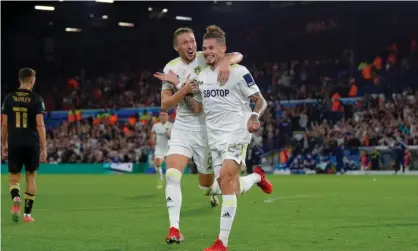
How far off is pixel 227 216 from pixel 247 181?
2.03 metres

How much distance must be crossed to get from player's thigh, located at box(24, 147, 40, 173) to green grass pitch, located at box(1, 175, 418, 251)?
0.82 meters

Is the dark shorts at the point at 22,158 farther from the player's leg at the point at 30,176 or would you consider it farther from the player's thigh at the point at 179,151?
the player's thigh at the point at 179,151

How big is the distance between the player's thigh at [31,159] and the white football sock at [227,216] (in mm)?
4731

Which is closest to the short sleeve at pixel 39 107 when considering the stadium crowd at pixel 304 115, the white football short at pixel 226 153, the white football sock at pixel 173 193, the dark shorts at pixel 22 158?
the dark shorts at pixel 22 158

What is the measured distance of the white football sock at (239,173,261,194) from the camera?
30.4 feet

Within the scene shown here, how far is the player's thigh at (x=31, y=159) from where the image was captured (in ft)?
37.3

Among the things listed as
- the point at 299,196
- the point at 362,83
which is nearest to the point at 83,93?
the point at 362,83

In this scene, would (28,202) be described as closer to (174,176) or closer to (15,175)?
(15,175)

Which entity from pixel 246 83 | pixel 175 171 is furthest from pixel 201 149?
pixel 246 83

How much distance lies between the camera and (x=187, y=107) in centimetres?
845

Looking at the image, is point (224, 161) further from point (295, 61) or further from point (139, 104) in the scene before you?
point (139, 104)

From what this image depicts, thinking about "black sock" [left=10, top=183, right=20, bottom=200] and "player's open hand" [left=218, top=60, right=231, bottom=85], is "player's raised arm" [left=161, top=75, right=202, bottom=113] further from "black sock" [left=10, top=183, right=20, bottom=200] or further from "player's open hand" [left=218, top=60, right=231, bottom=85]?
"black sock" [left=10, top=183, right=20, bottom=200]

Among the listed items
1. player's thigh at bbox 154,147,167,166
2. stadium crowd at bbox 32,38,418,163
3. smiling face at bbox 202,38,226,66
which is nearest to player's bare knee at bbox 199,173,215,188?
smiling face at bbox 202,38,226,66

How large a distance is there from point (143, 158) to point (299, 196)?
20576 mm
